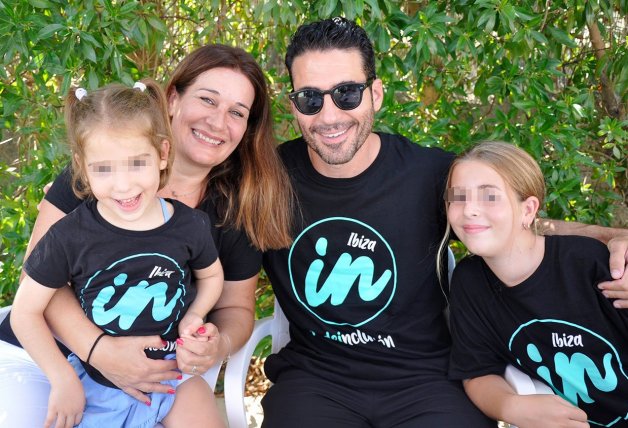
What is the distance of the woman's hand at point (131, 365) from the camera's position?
2316 mm

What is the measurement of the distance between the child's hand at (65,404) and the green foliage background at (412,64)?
3.13 ft

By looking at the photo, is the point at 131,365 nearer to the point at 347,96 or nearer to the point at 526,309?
the point at 347,96

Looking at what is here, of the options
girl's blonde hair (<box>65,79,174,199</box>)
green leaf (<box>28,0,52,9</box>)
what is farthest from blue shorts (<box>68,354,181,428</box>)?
green leaf (<box>28,0,52,9</box>)

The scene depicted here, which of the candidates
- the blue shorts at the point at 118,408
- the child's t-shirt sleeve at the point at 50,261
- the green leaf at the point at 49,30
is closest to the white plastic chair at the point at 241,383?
the blue shorts at the point at 118,408

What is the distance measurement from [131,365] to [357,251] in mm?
890

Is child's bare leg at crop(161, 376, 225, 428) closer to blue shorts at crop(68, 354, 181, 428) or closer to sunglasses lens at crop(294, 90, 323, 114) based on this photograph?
blue shorts at crop(68, 354, 181, 428)

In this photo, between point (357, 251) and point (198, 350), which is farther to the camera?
point (357, 251)

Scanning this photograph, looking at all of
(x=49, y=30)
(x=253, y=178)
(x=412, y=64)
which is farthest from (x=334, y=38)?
(x=49, y=30)

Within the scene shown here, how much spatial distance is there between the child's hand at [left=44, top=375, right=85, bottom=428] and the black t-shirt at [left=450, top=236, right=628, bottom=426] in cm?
126

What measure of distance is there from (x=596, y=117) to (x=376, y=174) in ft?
5.34

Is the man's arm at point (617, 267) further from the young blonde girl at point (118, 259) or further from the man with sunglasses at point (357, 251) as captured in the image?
the young blonde girl at point (118, 259)

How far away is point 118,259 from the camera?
2264mm

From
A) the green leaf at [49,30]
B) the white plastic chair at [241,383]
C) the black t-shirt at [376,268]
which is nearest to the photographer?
the white plastic chair at [241,383]

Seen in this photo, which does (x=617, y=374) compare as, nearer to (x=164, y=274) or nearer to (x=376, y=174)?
(x=376, y=174)
